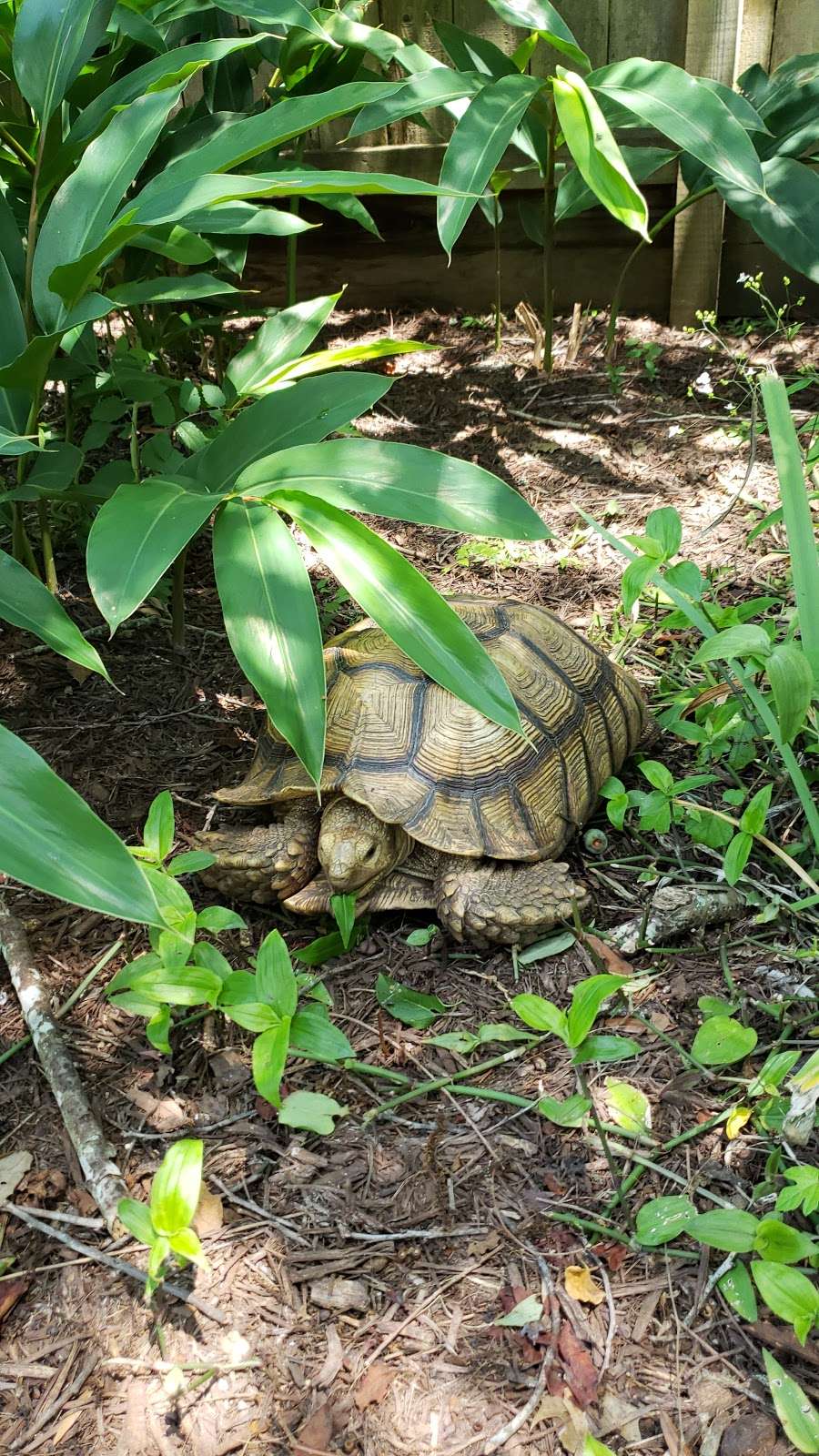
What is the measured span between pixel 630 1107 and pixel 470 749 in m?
0.87

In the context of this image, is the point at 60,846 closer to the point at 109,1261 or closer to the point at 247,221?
the point at 109,1261

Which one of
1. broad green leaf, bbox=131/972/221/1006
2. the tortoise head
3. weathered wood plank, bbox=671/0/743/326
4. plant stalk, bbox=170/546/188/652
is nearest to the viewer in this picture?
broad green leaf, bbox=131/972/221/1006

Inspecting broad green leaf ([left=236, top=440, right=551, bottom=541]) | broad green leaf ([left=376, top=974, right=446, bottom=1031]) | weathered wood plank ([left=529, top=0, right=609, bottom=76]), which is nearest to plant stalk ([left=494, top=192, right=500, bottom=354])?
weathered wood plank ([left=529, top=0, right=609, bottom=76])

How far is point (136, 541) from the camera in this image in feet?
5.62

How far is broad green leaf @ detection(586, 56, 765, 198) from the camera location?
99.8 inches

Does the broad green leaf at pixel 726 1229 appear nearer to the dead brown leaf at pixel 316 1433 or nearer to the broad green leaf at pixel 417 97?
the dead brown leaf at pixel 316 1433

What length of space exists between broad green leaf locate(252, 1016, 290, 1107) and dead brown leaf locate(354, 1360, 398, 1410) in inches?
15.9

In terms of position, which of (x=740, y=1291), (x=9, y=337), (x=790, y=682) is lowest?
(x=740, y=1291)

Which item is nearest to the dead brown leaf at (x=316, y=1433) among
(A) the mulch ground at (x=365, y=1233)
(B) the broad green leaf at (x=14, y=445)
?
(A) the mulch ground at (x=365, y=1233)

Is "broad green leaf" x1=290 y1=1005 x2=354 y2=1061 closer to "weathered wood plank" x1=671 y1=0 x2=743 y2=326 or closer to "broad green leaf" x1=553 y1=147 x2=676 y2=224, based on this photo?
"broad green leaf" x1=553 y1=147 x2=676 y2=224

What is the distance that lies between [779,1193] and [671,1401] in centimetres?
32

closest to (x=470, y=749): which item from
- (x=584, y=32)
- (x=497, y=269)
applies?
(x=497, y=269)

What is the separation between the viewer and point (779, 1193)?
4.91ft

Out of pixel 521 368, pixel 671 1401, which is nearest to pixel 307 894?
pixel 671 1401
